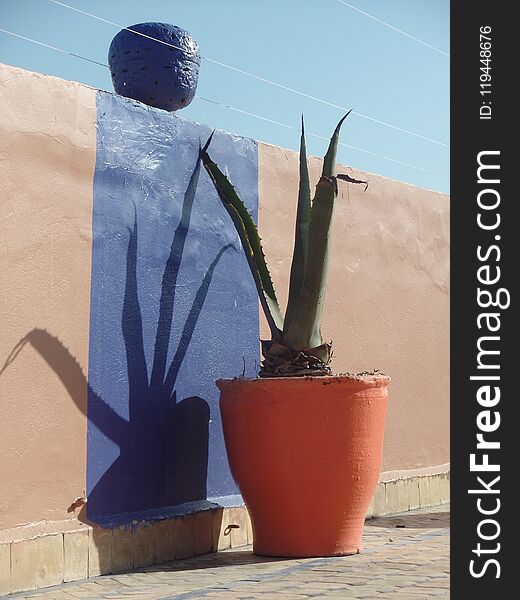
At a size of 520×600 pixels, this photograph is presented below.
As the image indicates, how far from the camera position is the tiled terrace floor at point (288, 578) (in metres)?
4.34

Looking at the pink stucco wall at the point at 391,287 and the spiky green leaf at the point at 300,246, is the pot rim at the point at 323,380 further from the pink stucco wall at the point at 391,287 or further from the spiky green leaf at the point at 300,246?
the pink stucco wall at the point at 391,287

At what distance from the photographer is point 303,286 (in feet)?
17.7

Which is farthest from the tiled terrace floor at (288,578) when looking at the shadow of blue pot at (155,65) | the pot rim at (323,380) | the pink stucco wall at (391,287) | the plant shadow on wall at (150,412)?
the shadow of blue pot at (155,65)

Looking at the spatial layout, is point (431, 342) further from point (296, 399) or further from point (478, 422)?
point (478, 422)

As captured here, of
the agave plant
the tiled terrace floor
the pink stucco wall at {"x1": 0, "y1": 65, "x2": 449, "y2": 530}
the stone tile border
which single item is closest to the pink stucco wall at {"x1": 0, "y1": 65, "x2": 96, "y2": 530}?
the pink stucco wall at {"x1": 0, "y1": 65, "x2": 449, "y2": 530}

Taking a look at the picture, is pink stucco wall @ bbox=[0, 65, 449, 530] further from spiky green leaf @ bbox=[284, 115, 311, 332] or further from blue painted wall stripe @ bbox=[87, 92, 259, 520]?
spiky green leaf @ bbox=[284, 115, 311, 332]

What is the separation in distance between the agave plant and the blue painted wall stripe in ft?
1.15

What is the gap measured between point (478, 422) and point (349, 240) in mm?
2813

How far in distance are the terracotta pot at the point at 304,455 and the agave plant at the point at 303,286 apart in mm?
196

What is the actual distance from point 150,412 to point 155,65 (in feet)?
5.87

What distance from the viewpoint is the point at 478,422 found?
4.29 meters

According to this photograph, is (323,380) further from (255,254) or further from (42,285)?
(42,285)

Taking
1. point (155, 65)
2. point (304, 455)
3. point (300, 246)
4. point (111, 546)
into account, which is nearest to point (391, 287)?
point (300, 246)

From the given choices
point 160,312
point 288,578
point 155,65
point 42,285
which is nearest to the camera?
point 288,578
